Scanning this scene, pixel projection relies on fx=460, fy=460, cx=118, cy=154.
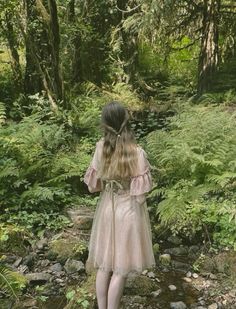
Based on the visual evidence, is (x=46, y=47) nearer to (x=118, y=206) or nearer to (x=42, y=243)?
(x=42, y=243)

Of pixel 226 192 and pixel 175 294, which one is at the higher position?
pixel 226 192

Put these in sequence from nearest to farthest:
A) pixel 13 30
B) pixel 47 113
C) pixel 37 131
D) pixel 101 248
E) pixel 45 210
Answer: pixel 101 248
pixel 45 210
pixel 37 131
pixel 47 113
pixel 13 30

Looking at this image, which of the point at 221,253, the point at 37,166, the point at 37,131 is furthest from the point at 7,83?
the point at 221,253

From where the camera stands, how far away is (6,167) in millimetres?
6668

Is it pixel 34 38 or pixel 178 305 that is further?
pixel 34 38

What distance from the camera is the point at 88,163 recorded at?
750 cm

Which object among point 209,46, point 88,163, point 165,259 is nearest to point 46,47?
point 88,163

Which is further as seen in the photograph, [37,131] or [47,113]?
[47,113]

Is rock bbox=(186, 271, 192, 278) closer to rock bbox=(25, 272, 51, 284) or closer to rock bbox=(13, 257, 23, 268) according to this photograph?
rock bbox=(25, 272, 51, 284)

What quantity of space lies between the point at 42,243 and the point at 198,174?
266 cm

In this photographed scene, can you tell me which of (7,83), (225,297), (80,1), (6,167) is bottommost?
(225,297)

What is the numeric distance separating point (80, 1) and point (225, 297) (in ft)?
36.9

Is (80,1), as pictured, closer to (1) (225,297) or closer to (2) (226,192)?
(2) (226,192)

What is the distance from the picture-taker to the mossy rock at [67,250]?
5.63 m
